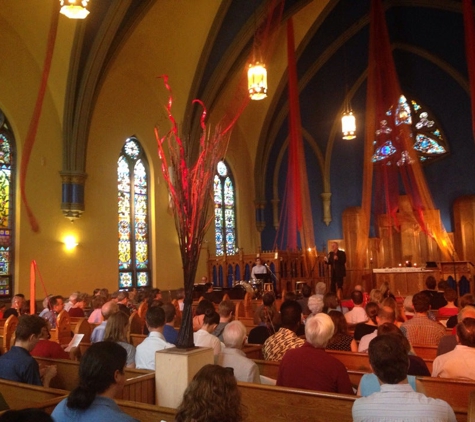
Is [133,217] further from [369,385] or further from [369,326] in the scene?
[369,385]

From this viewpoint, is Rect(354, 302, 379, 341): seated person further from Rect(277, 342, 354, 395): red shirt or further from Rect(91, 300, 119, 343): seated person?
Rect(91, 300, 119, 343): seated person

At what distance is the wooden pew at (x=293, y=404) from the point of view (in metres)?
2.94

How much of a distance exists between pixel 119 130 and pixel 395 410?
1289cm

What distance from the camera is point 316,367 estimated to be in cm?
333

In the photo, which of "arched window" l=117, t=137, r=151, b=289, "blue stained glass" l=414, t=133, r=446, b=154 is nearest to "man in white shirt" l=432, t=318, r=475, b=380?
"arched window" l=117, t=137, r=151, b=289

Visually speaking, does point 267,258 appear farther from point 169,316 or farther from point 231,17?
point 169,316

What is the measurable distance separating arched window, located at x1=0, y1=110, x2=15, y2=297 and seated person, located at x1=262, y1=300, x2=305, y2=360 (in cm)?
891

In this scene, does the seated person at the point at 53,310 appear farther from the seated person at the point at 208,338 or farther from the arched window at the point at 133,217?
the arched window at the point at 133,217

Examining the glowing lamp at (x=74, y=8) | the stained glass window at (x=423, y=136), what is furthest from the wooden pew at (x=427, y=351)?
the stained glass window at (x=423, y=136)

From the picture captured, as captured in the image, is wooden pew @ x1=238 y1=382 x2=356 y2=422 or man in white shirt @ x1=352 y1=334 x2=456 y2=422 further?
wooden pew @ x1=238 y1=382 x2=356 y2=422

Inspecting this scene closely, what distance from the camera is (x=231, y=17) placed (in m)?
14.0

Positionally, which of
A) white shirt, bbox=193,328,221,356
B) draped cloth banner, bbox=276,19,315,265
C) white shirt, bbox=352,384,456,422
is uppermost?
draped cloth banner, bbox=276,19,315,265

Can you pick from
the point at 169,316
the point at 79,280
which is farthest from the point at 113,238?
the point at 169,316

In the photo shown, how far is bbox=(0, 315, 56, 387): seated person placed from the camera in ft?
11.7
